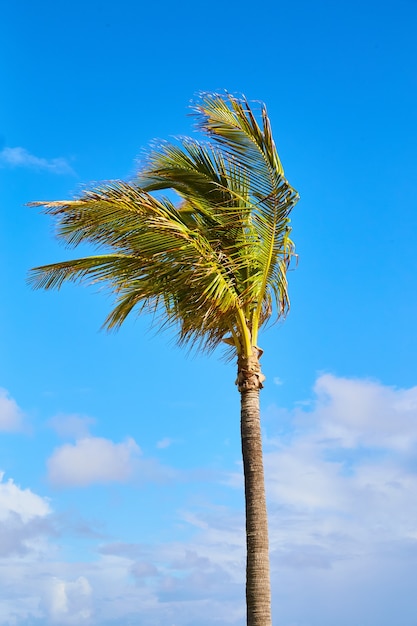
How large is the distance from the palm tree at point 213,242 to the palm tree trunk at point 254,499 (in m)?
0.02

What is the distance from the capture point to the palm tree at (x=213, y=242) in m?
13.0

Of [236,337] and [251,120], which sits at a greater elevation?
[251,120]

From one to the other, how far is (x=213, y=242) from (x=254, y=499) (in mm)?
4309

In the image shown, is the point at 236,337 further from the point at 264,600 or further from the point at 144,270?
the point at 264,600

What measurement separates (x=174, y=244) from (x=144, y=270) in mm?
901

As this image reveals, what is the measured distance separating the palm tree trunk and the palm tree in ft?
0.05

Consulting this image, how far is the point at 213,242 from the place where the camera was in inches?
555

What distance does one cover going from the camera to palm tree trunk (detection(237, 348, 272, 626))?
12.0 m

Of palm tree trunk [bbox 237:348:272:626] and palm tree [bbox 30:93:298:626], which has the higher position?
palm tree [bbox 30:93:298:626]

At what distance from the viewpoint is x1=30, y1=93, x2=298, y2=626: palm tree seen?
13016 millimetres

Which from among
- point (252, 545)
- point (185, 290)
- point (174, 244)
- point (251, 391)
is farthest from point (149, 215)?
point (252, 545)

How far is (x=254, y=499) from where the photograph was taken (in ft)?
41.2

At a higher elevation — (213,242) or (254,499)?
(213,242)

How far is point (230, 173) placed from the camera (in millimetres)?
14195
